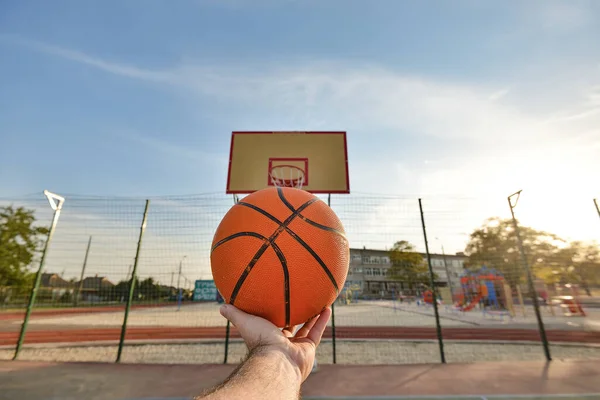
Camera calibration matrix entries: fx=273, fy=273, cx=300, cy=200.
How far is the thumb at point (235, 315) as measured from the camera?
146 cm

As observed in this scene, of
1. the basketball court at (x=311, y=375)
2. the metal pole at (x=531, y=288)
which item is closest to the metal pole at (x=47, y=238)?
the basketball court at (x=311, y=375)

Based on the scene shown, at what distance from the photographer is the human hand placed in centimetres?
127

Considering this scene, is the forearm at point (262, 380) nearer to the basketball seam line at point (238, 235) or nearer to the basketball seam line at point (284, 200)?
the basketball seam line at point (238, 235)

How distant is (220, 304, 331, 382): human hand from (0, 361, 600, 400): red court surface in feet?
11.0

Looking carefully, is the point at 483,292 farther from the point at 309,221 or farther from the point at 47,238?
the point at 47,238

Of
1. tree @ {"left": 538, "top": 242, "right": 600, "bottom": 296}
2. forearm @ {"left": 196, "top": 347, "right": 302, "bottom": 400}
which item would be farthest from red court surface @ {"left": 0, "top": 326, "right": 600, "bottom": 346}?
forearm @ {"left": 196, "top": 347, "right": 302, "bottom": 400}

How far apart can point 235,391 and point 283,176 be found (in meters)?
5.59

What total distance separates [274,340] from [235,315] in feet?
0.98

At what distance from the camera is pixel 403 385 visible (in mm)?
4516

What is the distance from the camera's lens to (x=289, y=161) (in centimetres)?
657

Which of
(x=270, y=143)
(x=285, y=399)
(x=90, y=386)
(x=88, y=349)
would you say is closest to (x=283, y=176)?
(x=270, y=143)

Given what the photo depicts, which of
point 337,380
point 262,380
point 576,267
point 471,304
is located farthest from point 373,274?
point 576,267

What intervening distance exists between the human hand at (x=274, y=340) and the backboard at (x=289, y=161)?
4714 millimetres

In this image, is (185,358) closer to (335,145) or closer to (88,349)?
(88,349)
